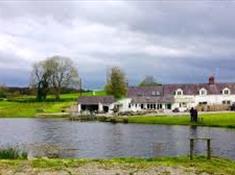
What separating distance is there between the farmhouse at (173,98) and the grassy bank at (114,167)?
9493 centimetres

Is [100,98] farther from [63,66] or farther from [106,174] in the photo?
[106,174]

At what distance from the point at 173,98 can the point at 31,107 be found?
133ft

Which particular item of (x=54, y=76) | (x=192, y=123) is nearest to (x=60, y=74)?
(x=54, y=76)

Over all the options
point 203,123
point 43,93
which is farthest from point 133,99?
point 203,123

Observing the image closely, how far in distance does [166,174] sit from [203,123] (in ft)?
186

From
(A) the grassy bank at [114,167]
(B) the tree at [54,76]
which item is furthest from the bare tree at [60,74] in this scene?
(A) the grassy bank at [114,167]

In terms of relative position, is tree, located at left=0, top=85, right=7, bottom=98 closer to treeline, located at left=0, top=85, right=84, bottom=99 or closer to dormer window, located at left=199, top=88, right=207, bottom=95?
treeline, located at left=0, top=85, right=84, bottom=99

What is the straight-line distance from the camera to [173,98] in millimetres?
123188

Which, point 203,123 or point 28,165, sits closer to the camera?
point 28,165

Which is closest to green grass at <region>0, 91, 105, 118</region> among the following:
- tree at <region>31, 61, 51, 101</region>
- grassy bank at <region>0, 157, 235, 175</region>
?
tree at <region>31, 61, 51, 101</region>

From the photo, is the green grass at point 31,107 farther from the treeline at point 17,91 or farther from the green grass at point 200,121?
the green grass at point 200,121

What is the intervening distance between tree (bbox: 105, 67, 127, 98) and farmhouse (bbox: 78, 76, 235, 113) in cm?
721

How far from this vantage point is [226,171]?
22.6 metres

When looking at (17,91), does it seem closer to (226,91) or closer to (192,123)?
(226,91)
